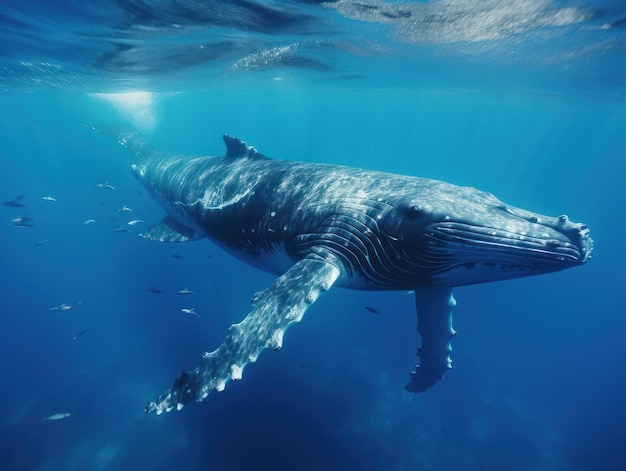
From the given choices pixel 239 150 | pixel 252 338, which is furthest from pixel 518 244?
pixel 239 150

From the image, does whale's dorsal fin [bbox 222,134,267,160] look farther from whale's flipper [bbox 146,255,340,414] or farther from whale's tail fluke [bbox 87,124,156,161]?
whale's tail fluke [bbox 87,124,156,161]

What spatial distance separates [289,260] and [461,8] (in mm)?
14037

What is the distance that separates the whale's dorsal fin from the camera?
10.2m

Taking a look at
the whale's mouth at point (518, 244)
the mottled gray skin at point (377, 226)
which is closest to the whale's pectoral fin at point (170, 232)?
the mottled gray skin at point (377, 226)

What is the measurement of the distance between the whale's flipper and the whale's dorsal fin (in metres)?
5.77

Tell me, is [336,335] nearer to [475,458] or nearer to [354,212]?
[475,458]

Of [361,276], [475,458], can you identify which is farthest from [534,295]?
[361,276]

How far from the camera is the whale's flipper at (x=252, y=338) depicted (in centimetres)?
463

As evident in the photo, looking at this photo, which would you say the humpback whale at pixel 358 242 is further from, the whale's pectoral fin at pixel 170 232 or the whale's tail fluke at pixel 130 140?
the whale's tail fluke at pixel 130 140

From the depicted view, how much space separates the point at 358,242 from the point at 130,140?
21.8 meters

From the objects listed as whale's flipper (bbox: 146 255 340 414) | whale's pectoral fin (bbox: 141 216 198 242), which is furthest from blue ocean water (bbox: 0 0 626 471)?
whale's flipper (bbox: 146 255 340 414)

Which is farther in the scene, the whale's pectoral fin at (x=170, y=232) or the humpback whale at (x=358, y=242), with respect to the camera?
the whale's pectoral fin at (x=170, y=232)

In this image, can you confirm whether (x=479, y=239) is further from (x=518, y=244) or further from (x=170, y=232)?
(x=170, y=232)

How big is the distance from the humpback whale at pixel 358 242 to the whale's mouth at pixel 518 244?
0.05 feet
